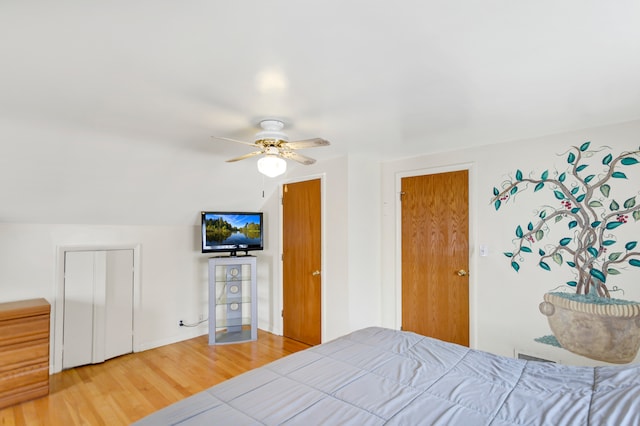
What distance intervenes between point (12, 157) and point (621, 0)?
373cm

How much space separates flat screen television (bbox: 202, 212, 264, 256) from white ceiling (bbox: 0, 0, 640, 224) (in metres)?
1.00

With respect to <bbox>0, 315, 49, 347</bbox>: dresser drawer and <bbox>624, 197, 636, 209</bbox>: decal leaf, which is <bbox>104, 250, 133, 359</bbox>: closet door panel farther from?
<bbox>624, 197, 636, 209</bbox>: decal leaf

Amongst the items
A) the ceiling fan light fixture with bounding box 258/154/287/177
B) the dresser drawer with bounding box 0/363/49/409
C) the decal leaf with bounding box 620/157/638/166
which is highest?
the decal leaf with bounding box 620/157/638/166

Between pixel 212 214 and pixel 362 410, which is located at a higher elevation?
pixel 212 214

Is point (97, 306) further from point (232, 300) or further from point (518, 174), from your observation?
point (518, 174)

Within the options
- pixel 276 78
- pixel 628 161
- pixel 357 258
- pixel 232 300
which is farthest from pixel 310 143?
pixel 232 300

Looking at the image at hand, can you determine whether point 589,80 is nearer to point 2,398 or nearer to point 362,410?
point 362,410

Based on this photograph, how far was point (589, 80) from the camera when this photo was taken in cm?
182

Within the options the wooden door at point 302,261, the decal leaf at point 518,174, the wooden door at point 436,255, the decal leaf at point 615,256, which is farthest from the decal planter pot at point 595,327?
the wooden door at point 302,261

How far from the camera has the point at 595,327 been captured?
104 inches

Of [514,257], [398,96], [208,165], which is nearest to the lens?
[398,96]

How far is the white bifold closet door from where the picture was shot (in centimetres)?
339

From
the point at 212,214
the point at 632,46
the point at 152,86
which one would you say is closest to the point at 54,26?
the point at 152,86

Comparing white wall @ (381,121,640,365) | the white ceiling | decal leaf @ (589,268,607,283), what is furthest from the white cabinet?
decal leaf @ (589,268,607,283)
